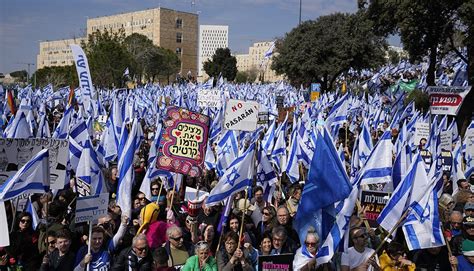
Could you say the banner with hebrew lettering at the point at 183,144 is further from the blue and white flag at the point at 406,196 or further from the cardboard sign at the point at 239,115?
the blue and white flag at the point at 406,196

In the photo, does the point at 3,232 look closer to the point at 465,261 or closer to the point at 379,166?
the point at 465,261

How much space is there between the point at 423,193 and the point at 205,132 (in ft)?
11.3

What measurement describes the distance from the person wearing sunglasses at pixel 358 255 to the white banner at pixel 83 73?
14.2 metres

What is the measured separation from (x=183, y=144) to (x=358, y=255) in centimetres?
345

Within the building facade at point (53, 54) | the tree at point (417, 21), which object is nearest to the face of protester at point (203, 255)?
the tree at point (417, 21)

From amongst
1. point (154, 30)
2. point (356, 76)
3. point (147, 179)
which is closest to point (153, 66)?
point (356, 76)

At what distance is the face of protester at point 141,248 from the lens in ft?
19.3

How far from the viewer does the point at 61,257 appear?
598cm

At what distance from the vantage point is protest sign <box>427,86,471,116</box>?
14.9 metres

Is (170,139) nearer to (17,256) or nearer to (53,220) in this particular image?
(53,220)

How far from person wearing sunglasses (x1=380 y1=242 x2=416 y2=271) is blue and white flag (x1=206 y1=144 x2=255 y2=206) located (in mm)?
1999

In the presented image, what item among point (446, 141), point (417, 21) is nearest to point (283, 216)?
point (446, 141)

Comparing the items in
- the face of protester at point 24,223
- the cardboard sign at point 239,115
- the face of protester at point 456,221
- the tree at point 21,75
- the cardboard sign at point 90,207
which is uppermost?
the cardboard sign at point 239,115

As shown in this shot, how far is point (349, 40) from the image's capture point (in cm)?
5153
